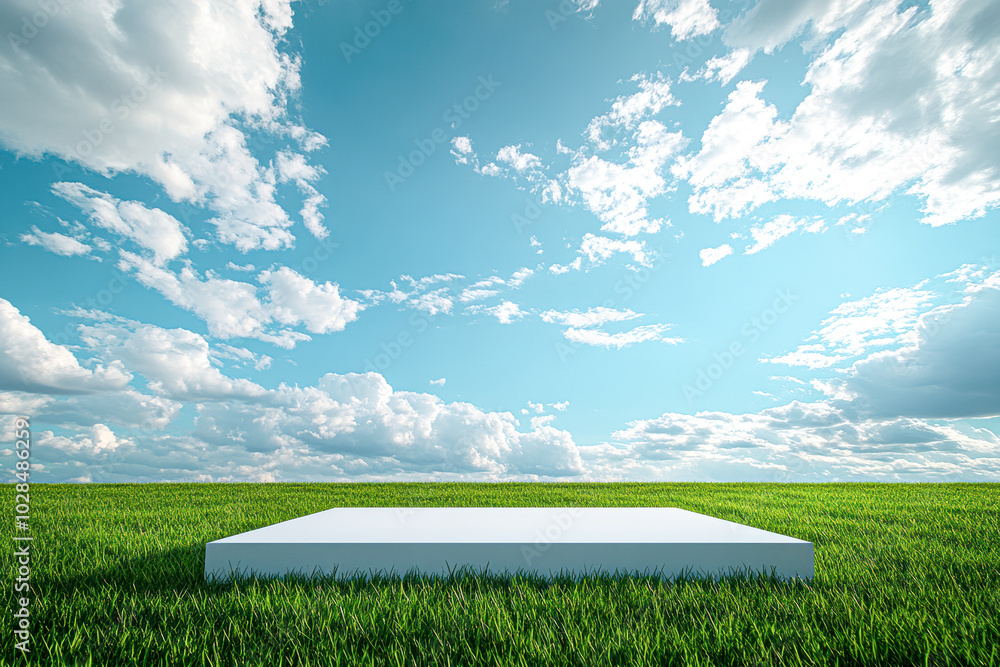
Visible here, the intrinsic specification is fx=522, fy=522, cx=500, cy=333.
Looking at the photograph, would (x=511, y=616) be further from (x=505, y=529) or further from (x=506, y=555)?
(x=505, y=529)

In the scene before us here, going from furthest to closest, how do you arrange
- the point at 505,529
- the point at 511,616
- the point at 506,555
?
the point at 505,529 < the point at 506,555 < the point at 511,616

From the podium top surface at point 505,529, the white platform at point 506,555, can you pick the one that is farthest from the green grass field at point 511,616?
the podium top surface at point 505,529

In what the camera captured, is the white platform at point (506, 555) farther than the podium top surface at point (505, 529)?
No

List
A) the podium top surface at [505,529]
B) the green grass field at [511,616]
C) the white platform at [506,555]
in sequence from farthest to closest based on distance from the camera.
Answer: the podium top surface at [505,529] → the white platform at [506,555] → the green grass field at [511,616]

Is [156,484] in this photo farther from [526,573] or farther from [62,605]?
[526,573]

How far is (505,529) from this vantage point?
14.9 ft

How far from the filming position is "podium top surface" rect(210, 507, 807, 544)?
158 inches

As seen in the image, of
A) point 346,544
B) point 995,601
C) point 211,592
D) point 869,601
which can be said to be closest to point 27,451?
point 211,592

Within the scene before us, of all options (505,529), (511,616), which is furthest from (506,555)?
(511,616)

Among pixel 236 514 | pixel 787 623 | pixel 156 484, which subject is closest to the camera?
pixel 787 623

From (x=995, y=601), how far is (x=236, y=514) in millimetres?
8826

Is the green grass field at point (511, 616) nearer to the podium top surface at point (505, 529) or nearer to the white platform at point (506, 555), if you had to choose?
the white platform at point (506, 555)

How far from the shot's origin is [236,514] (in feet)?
26.7

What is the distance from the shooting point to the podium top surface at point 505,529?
402cm
